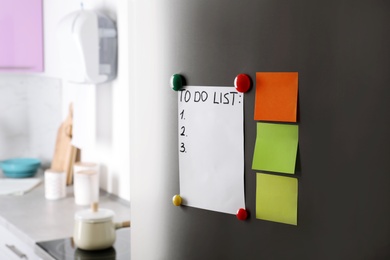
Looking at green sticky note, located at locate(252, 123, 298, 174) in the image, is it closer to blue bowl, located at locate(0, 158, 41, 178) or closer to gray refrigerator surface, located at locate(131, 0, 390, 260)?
gray refrigerator surface, located at locate(131, 0, 390, 260)

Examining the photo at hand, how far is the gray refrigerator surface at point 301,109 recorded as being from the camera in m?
0.85

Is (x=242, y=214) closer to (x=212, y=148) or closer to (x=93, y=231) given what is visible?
(x=212, y=148)

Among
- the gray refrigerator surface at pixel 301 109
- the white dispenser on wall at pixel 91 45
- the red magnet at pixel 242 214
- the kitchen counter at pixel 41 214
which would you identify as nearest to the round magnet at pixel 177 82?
the gray refrigerator surface at pixel 301 109

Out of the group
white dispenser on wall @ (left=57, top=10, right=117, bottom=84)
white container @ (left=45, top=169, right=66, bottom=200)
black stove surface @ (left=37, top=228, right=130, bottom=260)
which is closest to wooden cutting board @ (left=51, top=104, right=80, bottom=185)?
white container @ (left=45, top=169, right=66, bottom=200)

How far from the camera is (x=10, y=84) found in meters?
3.48

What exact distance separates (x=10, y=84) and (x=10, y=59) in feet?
1.41

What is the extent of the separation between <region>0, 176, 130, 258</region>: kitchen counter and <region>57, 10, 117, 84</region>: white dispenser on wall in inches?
20.7

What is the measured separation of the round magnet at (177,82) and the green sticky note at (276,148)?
0.20m

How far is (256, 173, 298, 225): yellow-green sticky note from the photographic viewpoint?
0.96 meters

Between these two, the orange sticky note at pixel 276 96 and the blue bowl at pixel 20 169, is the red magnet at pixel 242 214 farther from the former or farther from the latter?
the blue bowl at pixel 20 169

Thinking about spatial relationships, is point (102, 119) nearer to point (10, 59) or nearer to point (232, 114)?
point (10, 59)

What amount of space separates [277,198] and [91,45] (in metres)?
1.71

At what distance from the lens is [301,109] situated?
931mm

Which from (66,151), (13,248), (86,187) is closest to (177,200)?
(13,248)
